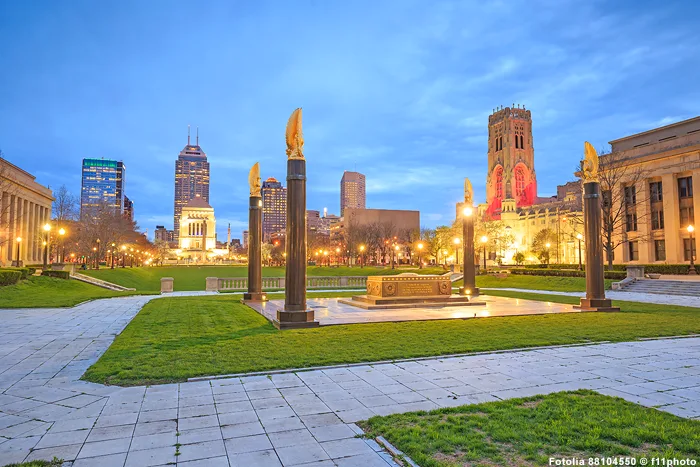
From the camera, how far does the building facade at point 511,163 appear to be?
146 meters

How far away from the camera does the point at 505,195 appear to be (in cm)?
14550

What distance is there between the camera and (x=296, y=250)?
42.3 ft

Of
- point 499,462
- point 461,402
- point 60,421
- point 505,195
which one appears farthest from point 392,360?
point 505,195

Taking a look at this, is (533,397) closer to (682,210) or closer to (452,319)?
(452,319)

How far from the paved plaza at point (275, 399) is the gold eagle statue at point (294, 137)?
295 inches

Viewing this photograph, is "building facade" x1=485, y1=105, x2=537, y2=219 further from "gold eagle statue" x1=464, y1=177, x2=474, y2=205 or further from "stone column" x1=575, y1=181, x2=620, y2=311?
"stone column" x1=575, y1=181, x2=620, y2=311

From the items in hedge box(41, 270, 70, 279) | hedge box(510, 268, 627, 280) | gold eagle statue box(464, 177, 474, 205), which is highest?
gold eagle statue box(464, 177, 474, 205)

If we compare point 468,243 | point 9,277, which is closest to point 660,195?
point 468,243

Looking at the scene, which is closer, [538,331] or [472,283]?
[538,331]

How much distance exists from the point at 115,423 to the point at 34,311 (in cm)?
1693

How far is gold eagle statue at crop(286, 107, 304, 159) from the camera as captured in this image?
13.2 meters

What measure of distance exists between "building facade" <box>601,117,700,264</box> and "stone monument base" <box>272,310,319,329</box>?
43119mm

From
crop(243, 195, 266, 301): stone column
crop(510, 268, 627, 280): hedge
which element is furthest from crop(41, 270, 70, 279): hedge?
crop(510, 268, 627, 280): hedge

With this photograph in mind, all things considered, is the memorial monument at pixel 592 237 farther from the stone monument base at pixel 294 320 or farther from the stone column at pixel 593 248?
the stone monument base at pixel 294 320
